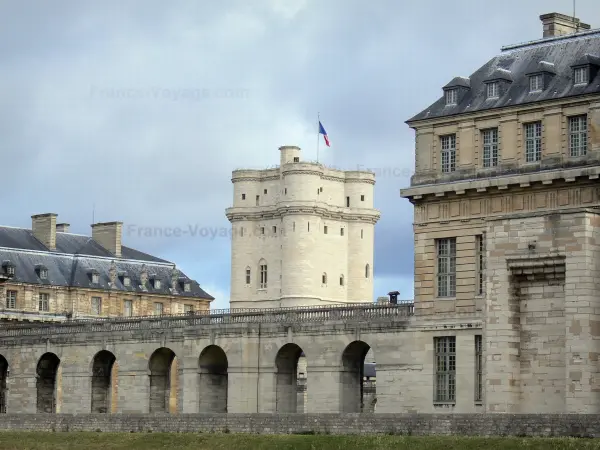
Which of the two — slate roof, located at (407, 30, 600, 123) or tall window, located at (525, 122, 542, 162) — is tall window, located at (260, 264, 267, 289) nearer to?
slate roof, located at (407, 30, 600, 123)

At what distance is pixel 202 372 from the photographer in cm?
8294

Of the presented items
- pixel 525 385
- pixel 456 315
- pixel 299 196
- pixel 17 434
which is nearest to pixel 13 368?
pixel 17 434

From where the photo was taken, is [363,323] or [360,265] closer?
[363,323]

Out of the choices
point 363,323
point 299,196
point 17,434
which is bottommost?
point 17,434

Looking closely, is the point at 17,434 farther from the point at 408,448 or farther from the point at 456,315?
the point at 408,448

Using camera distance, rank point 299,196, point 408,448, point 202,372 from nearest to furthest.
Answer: point 408,448
point 202,372
point 299,196

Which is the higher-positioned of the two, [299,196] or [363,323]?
[299,196]

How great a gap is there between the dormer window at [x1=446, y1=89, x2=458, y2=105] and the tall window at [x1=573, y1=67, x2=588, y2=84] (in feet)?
18.7

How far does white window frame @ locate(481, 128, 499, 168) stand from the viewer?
67375 millimetres

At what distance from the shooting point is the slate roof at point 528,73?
6612 cm

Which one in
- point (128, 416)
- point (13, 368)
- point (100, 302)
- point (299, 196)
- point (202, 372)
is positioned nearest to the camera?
point (128, 416)

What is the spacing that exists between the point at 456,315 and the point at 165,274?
57355 millimetres

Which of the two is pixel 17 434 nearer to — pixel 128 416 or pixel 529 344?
pixel 128 416

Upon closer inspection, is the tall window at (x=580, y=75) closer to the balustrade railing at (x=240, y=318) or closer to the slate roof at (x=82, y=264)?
the balustrade railing at (x=240, y=318)
